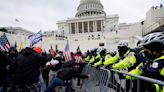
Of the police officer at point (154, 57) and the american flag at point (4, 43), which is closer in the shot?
the police officer at point (154, 57)

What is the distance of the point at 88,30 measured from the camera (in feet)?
312

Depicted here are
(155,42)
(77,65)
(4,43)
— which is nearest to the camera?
(155,42)

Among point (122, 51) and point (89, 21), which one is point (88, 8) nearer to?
point (89, 21)

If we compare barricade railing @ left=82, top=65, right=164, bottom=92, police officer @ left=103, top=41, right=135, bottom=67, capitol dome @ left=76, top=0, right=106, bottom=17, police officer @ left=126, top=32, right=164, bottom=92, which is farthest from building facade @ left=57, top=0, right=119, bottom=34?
police officer @ left=126, top=32, right=164, bottom=92

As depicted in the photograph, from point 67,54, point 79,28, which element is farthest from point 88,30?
point 67,54

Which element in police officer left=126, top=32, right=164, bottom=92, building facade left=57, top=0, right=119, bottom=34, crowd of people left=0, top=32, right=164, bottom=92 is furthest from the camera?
building facade left=57, top=0, right=119, bottom=34

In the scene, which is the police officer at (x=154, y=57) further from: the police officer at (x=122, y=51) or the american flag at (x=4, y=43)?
the american flag at (x=4, y=43)

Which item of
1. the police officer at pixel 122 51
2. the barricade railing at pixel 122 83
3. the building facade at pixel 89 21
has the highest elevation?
the building facade at pixel 89 21

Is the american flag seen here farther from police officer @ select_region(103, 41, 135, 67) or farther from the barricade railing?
police officer @ select_region(103, 41, 135, 67)

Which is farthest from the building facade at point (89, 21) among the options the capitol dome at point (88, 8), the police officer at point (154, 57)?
the police officer at point (154, 57)

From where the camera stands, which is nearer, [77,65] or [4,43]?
[77,65]

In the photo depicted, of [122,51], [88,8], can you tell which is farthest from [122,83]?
[88,8]

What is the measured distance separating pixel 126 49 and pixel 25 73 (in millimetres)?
2387

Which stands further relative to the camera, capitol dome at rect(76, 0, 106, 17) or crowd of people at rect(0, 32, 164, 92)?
capitol dome at rect(76, 0, 106, 17)
